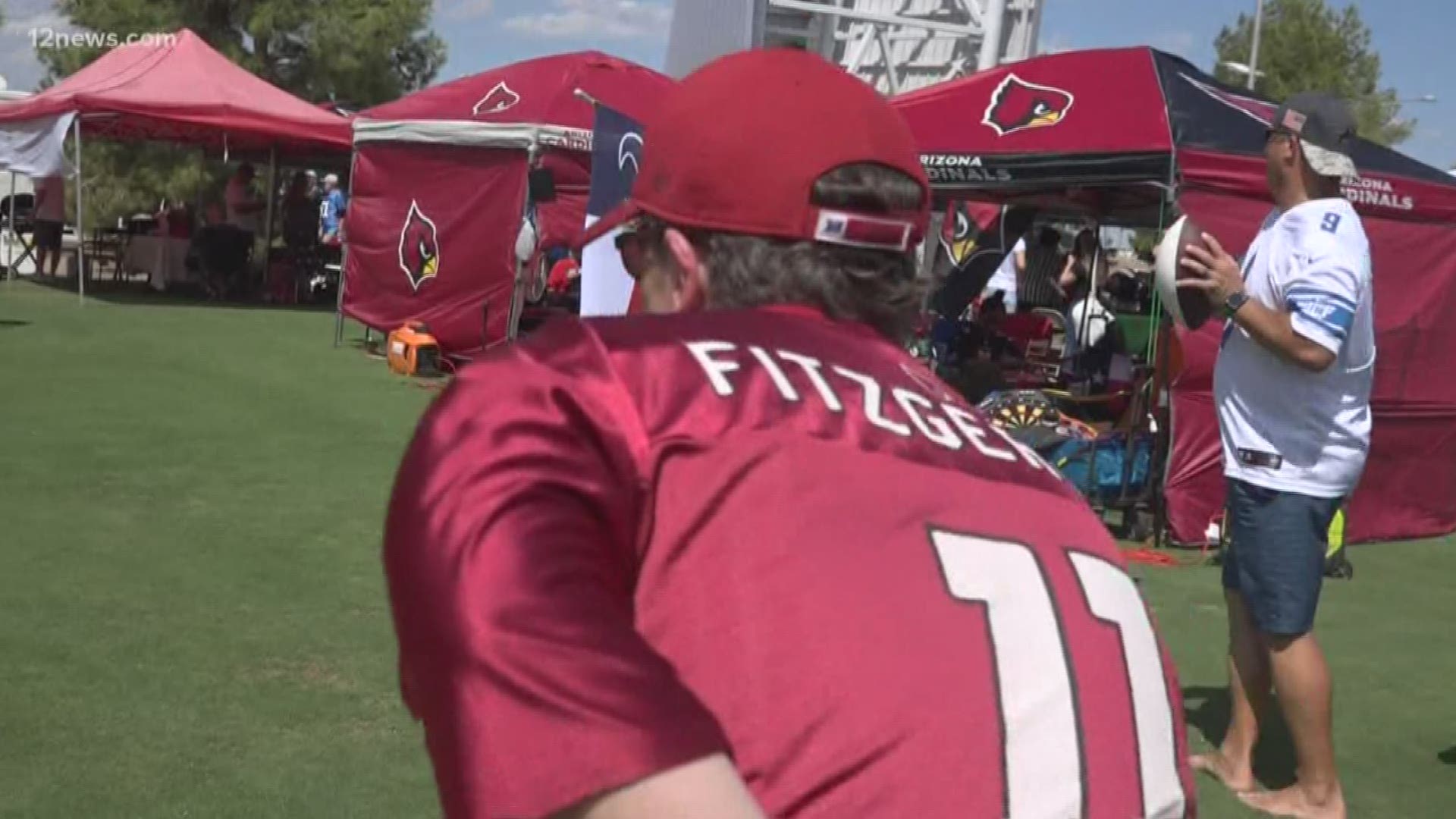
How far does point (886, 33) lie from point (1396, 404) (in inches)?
255

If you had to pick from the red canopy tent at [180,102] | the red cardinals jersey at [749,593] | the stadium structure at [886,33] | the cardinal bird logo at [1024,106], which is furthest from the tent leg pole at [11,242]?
the red cardinals jersey at [749,593]

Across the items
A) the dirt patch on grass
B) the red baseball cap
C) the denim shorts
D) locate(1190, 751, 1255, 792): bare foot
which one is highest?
the red baseball cap

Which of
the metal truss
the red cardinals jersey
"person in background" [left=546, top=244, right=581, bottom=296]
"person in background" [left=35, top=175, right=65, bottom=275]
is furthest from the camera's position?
"person in background" [left=35, top=175, right=65, bottom=275]

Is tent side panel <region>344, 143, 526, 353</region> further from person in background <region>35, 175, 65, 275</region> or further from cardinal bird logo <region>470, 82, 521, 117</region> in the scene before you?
person in background <region>35, 175, 65, 275</region>

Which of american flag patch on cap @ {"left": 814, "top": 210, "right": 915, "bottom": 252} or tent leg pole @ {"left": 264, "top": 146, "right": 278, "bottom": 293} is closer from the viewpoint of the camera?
american flag patch on cap @ {"left": 814, "top": 210, "right": 915, "bottom": 252}

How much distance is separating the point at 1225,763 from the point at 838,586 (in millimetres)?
4464

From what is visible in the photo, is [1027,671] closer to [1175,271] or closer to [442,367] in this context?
[1175,271]

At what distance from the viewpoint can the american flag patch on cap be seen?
146 centimetres

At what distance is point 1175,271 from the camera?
4512mm

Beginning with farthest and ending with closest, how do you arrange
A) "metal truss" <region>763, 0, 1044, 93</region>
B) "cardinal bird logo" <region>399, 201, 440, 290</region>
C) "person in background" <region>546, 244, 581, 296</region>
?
"person in background" <region>546, 244, 581, 296</region>, "cardinal bird logo" <region>399, 201, 440, 290</region>, "metal truss" <region>763, 0, 1044, 93</region>

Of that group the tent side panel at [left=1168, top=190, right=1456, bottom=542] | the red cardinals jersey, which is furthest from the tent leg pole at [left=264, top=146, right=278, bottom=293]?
the red cardinals jersey

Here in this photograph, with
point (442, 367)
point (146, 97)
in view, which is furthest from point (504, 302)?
point (146, 97)

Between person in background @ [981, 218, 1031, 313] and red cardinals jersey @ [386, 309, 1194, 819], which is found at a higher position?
red cardinals jersey @ [386, 309, 1194, 819]

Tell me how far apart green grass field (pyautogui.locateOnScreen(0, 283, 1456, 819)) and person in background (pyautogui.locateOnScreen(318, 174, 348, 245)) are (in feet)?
38.3
